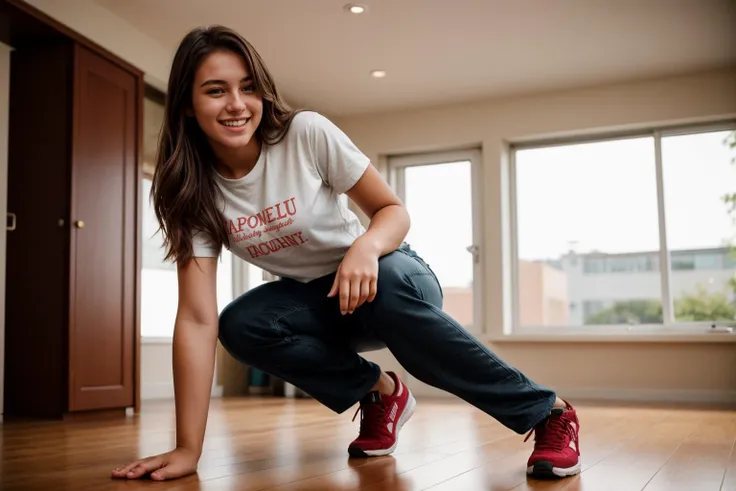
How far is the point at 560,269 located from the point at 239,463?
409 cm

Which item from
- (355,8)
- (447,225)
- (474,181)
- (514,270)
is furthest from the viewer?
(447,225)

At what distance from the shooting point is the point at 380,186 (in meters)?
1.62

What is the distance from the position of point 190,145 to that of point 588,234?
431 centimetres

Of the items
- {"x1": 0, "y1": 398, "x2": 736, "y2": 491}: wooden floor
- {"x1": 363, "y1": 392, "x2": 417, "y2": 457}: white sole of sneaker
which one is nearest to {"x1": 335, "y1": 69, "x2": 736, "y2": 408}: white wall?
{"x1": 0, "y1": 398, "x2": 736, "y2": 491}: wooden floor

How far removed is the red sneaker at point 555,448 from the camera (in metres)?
1.51

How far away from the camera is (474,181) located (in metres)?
5.73

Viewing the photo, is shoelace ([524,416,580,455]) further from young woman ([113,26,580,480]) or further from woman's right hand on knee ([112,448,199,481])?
woman's right hand on knee ([112,448,199,481])

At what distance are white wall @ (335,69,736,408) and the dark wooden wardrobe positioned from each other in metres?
2.41

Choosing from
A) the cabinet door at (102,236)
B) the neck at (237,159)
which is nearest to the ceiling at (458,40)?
the cabinet door at (102,236)

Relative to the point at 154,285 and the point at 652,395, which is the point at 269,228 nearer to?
the point at 154,285

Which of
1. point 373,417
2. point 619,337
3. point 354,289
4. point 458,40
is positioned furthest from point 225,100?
point 619,337

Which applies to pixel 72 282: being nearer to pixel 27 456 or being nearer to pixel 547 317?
pixel 27 456

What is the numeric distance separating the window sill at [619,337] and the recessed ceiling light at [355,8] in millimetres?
2458

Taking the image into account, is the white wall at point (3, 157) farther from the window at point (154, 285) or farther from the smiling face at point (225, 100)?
the smiling face at point (225, 100)
